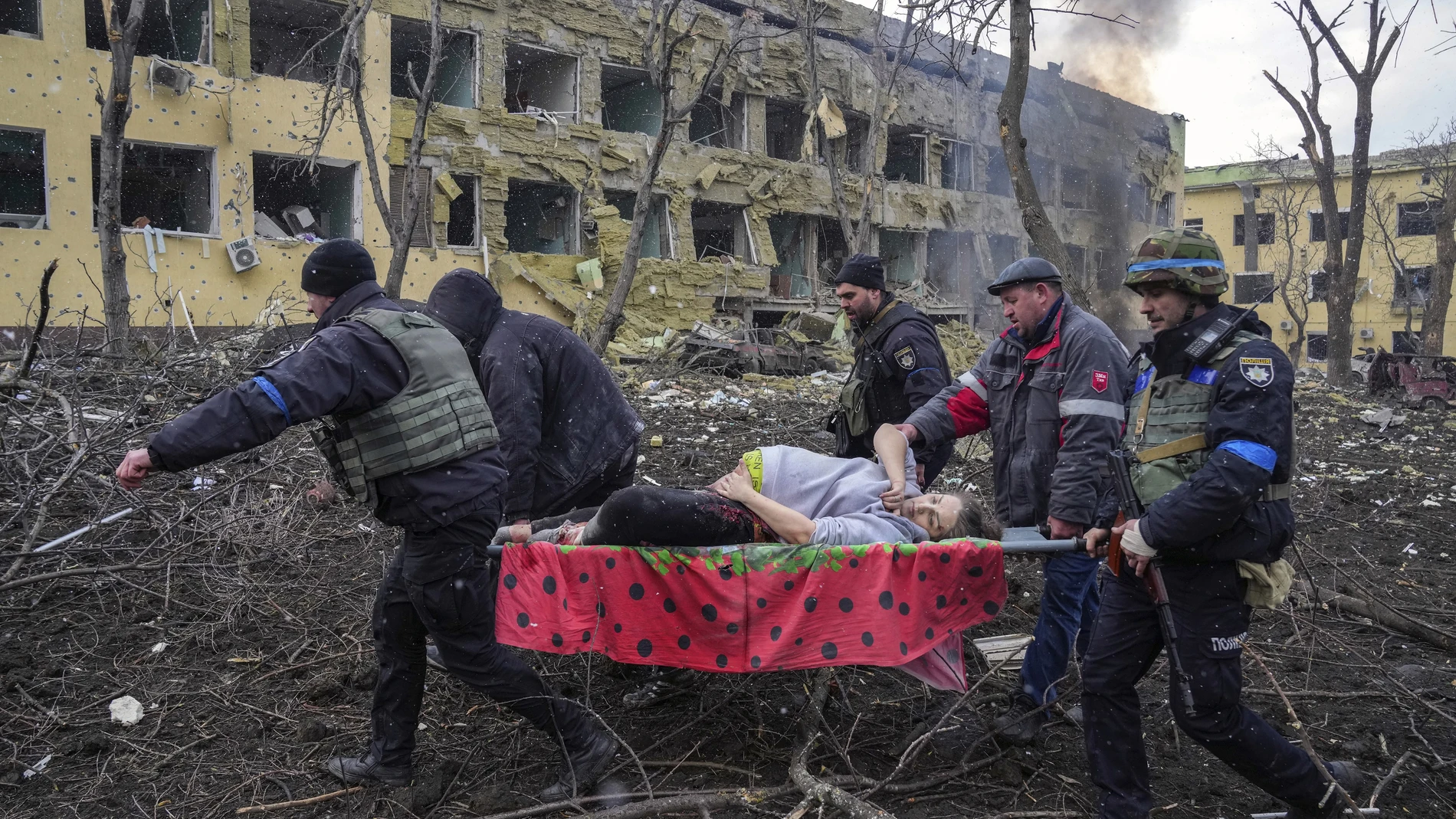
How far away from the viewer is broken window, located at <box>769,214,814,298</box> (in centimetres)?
2409

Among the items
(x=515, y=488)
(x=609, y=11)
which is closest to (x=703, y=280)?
(x=609, y=11)

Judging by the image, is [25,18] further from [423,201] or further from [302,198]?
[423,201]

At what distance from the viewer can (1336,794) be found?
2701 millimetres

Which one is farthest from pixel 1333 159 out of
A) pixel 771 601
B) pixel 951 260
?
pixel 771 601

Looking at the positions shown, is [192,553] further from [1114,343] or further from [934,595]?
[1114,343]

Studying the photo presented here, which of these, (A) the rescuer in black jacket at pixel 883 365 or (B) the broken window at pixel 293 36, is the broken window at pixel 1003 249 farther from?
(A) the rescuer in black jacket at pixel 883 365

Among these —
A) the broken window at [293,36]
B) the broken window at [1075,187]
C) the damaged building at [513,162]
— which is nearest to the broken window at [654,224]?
the damaged building at [513,162]

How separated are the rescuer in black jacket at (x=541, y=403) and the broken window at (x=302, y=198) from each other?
556 inches

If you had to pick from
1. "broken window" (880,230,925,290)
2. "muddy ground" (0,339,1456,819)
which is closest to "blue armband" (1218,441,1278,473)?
"muddy ground" (0,339,1456,819)

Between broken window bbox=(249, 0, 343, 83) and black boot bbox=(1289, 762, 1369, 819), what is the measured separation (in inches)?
695

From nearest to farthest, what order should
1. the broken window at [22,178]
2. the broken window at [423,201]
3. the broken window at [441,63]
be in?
the broken window at [22,178] < the broken window at [423,201] < the broken window at [441,63]

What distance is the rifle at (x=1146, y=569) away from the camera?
2650mm

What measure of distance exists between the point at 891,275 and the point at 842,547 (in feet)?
82.6

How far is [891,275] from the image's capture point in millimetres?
27422
